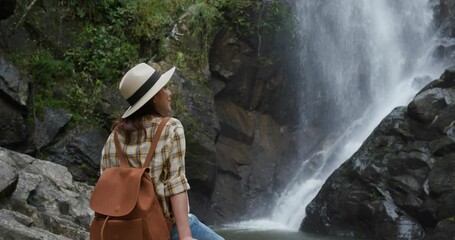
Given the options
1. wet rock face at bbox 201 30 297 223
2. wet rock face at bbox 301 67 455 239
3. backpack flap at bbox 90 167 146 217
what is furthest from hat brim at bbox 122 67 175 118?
wet rock face at bbox 201 30 297 223

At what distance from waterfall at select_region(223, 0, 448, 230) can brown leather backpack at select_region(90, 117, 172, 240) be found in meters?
13.3

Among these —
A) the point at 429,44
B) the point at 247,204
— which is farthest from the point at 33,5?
the point at 429,44

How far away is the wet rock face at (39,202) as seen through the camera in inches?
188

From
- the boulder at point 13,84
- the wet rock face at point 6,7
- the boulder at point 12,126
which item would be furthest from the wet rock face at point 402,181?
the wet rock face at point 6,7

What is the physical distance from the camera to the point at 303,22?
56.8 feet

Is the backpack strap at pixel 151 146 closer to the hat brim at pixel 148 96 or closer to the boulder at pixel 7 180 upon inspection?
the hat brim at pixel 148 96

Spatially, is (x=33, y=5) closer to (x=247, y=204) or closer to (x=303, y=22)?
(x=247, y=204)

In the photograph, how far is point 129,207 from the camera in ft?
7.09

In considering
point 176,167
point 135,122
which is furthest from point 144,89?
point 176,167

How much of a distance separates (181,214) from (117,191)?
0.28 m

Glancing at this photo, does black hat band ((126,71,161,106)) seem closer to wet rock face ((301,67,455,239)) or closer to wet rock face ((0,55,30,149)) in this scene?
wet rock face ((0,55,30,149))

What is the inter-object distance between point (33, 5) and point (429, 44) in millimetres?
12208

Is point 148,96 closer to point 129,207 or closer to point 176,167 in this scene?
point 176,167

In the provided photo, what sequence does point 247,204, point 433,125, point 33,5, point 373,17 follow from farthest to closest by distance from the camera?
point 373,17 < point 247,204 < point 33,5 < point 433,125
